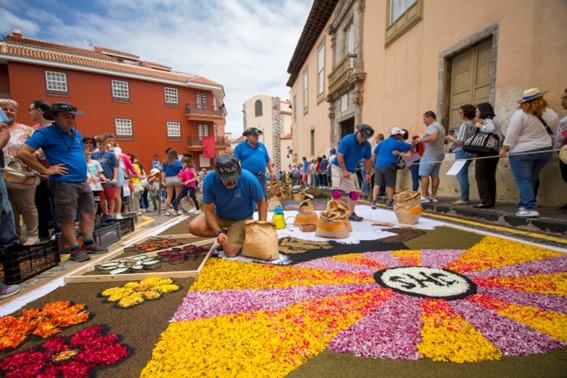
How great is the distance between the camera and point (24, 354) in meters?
1.56

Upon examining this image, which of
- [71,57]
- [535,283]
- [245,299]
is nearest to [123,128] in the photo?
[71,57]

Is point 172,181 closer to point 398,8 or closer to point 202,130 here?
point 398,8

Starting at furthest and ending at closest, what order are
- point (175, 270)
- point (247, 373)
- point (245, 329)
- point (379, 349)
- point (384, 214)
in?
1. point (384, 214)
2. point (175, 270)
3. point (245, 329)
4. point (379, 349)
5. point (247, 373)

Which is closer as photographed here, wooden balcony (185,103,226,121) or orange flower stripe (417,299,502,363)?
orange flower stripe (417,299,502,363)

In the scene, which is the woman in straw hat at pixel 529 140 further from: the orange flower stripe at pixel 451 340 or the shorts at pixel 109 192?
the shorts at pixel 109 192

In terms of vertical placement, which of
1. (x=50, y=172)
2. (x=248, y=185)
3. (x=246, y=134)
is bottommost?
(x=248, y=185)

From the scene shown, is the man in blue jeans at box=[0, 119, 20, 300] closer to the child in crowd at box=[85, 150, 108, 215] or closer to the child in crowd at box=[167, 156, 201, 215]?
the child in crowd at box=[85, 150, 108, 215]

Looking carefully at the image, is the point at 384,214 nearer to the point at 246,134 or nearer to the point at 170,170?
the point at 246,134

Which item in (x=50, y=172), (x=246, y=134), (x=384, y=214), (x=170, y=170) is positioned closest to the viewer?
(x=50, y=172)

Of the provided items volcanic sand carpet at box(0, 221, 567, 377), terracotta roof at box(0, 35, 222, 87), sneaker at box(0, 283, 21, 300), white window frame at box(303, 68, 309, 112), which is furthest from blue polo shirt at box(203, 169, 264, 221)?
terracotta roof at box(0, 35, 222, 87)

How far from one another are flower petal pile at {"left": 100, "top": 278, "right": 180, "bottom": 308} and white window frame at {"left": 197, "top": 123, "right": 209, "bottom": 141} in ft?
92.4

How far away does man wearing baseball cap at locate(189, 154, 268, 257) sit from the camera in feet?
10.6

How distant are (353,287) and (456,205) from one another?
4.11 m

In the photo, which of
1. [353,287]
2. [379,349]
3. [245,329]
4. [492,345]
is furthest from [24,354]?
[492,345]
